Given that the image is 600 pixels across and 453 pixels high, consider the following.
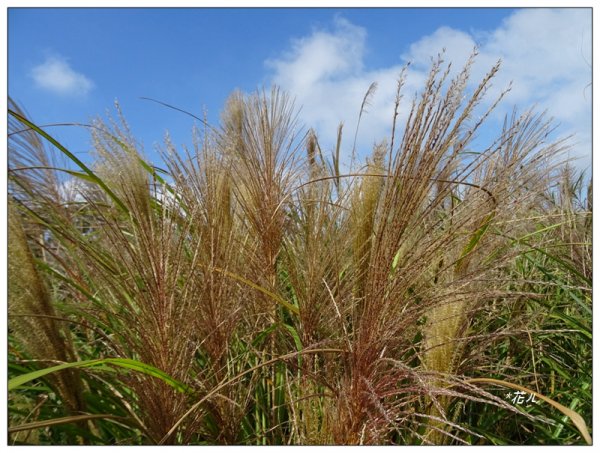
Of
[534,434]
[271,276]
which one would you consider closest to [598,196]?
[534,434]

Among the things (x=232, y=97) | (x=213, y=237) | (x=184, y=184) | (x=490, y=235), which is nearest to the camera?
(x=213, y=237)

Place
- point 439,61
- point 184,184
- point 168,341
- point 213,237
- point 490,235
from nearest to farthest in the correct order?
point 439,61 → point 168,341 → point 213,237 → point 184,184 → point 490,235

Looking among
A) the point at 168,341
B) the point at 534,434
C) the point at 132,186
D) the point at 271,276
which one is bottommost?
the point at 534,434

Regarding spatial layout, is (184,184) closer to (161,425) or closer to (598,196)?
(161,425)

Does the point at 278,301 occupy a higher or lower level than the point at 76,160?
lower

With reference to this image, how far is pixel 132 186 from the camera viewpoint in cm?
131

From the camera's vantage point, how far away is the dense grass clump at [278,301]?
1.17 m

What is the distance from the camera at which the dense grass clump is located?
1165 millimetres

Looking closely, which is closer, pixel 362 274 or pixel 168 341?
pixel 168 341

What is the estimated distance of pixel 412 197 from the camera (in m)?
1.13

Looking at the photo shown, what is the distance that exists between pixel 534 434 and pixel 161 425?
48.9 inches

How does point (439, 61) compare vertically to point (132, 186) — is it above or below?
above

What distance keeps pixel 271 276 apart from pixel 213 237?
0.40m

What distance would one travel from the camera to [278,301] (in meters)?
1.55
